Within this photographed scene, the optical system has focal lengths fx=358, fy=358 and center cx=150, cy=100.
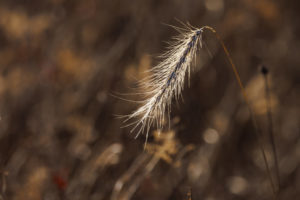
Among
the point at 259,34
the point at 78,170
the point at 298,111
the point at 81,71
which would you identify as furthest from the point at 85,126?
the point at 259,34

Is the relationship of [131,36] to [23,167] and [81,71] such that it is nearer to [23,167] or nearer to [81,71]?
[81,71]

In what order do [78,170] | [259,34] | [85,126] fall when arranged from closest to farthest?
[78,170] < [85,126] < [259,34]

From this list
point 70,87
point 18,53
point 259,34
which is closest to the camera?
point 70,87

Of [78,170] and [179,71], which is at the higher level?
[179,71]

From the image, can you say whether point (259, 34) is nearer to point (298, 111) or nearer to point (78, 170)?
point (298, 111)

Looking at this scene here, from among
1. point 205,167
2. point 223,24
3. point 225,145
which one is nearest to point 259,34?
point 223,24

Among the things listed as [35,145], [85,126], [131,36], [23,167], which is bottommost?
[23,167]

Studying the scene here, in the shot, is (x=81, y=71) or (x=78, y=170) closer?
(x=78, y=170)
